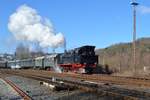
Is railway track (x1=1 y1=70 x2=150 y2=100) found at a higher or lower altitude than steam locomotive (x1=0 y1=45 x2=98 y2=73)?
lower

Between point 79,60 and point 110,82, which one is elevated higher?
point 79,60

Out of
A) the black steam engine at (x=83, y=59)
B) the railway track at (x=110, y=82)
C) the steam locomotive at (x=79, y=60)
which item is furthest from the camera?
the steam locomotive at (x=79, y=60)

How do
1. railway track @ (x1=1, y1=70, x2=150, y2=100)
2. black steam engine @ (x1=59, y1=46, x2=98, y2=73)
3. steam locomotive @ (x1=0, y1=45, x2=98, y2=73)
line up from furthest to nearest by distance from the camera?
steam locomotive @ (x1=0, y1=45, x2=98, y2=73) → black steam engine @ (x1=59, y1=46, x2=98, y2=73) → railway track @ (x1=1, y1=70, x2=150, y2=100)

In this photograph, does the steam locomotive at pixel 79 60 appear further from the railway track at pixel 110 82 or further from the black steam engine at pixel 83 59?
the railway track at pixel 110 82

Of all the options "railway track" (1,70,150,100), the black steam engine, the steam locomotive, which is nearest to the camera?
"railway track" (1,70,150,100)

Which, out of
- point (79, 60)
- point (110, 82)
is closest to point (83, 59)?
point (79, 60)

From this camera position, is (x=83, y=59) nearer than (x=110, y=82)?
No

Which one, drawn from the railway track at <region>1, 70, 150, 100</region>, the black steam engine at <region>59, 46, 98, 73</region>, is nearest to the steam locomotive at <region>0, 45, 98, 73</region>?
the black steam engine at <region>59, 46, 98, 73</region>

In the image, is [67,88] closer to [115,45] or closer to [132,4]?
[132,4]

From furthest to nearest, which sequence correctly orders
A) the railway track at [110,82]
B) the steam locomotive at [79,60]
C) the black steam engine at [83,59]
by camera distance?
the steam locomotive at [79,60]
the black steam engine at [83,59]
the railway track at [110,82]

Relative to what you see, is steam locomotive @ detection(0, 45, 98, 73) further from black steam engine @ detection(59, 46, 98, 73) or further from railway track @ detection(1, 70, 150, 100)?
railway track @ detection(1, 70, 150, 100)

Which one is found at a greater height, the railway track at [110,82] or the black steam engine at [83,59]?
the black steam engine at [83,59]

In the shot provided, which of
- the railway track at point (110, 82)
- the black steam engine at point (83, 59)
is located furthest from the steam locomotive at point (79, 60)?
the railway track at point (110, 82)

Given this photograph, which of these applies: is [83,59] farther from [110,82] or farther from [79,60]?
[110,82]
